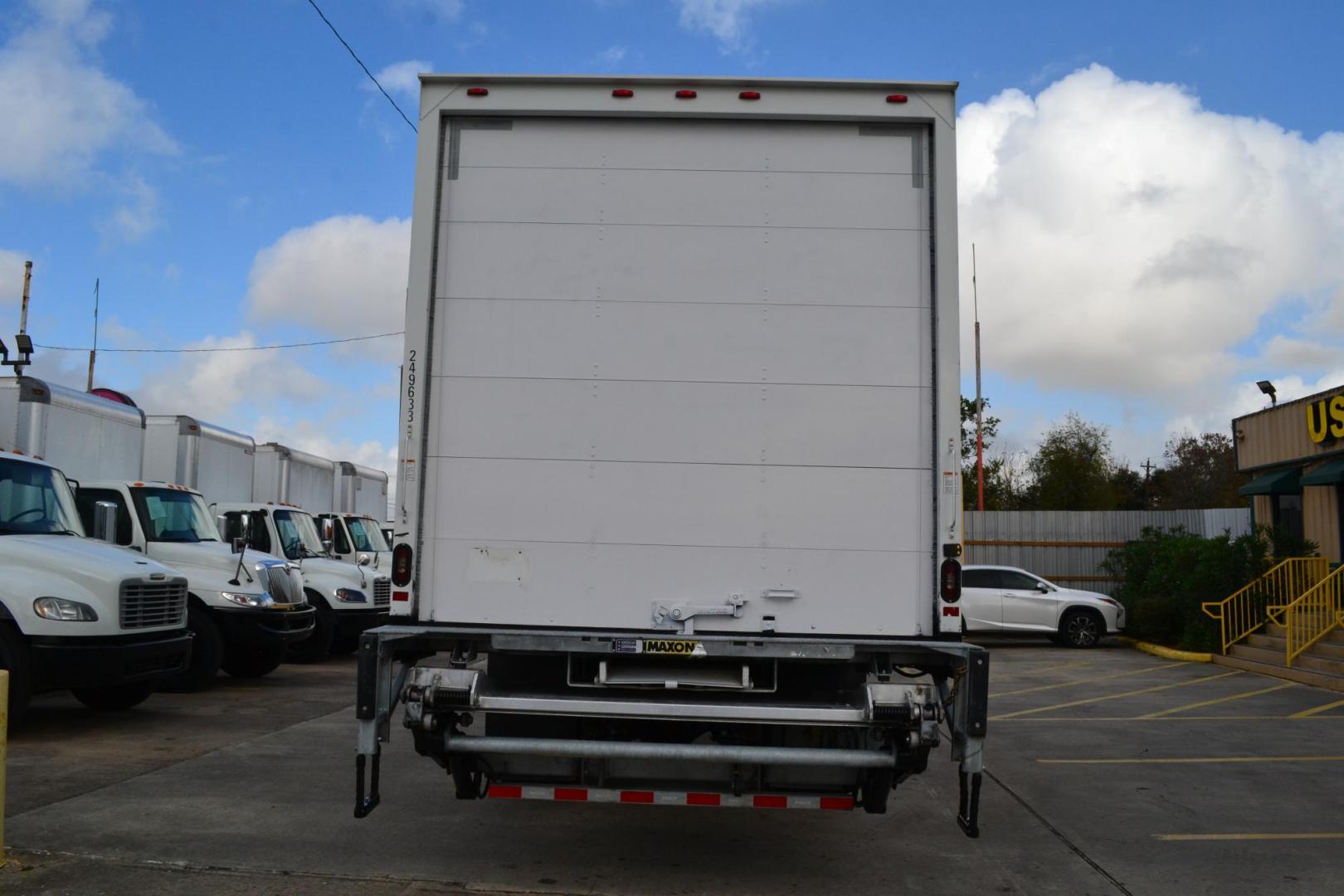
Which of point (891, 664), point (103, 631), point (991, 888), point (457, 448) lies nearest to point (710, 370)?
point (457, 448)

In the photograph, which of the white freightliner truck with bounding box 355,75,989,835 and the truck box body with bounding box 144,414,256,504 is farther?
the truck box body with bounding box 144,414,256,504

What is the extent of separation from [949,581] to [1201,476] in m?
62.5

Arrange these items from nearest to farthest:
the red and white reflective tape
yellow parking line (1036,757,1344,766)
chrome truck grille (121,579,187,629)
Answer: the red and white reflective tape → yellow parking line (1036,757,1344,766) → chrome truck grille (121,579,187,629)

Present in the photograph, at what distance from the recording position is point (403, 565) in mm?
5684

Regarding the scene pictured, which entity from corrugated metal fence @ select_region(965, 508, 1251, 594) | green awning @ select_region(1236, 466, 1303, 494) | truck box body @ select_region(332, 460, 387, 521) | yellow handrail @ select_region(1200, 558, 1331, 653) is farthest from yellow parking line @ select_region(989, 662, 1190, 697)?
truck box body @ select_region(332, 460, 387, 521)

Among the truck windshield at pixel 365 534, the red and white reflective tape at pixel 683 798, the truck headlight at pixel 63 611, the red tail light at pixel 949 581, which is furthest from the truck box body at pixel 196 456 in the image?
the red tail light at pixel 949 581

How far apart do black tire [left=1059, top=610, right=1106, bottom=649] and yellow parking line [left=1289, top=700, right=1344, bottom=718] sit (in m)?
7.10

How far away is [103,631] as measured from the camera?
378 inches

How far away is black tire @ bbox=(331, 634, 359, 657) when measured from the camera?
17156 mm

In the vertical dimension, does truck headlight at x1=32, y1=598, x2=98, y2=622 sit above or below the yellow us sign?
below

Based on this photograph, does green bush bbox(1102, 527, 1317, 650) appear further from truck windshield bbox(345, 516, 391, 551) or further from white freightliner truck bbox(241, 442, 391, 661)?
truck windshield bbox(345, 516, 391, 551)

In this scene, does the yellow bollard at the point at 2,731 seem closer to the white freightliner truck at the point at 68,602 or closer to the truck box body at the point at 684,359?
the truck box body at the point at 684,359

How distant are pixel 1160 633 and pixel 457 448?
57.7ft

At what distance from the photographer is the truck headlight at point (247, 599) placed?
12.8 m
